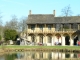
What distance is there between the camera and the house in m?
60.5

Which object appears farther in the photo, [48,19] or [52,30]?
[48,19]

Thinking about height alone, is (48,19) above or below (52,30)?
above

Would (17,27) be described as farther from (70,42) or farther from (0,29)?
(70,42)

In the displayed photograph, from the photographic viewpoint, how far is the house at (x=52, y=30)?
60469 millimetres

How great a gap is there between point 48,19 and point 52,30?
317 centimetres

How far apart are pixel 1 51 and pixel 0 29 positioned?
3709cm

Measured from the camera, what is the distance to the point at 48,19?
62.8m

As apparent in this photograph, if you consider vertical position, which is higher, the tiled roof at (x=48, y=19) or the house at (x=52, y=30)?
the tiled roof at (x=48, y=19)

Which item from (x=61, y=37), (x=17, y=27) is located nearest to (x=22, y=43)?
(x=61, y=37)

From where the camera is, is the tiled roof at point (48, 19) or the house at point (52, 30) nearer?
the house at point (52, 30)

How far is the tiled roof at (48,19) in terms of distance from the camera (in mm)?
61406

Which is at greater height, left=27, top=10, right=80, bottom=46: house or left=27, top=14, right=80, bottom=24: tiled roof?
left=27, top=14, right=80, bottom=24: tiled roof

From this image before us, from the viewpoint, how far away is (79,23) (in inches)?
2363

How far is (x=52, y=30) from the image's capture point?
61531mm
